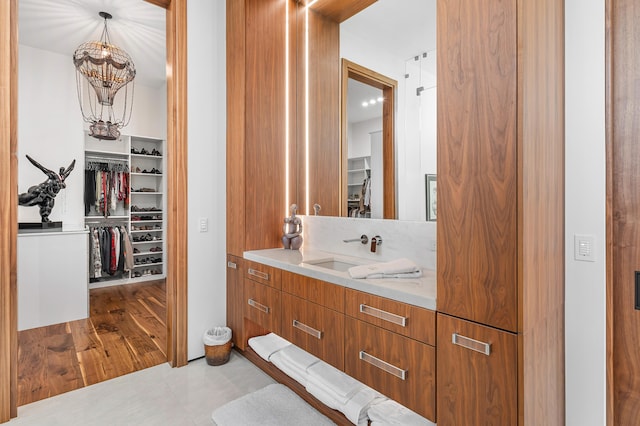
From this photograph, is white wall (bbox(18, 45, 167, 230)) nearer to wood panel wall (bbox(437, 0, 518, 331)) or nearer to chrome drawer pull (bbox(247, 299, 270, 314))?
chrome drawer pull (bbox(247, 299, 270, 314))

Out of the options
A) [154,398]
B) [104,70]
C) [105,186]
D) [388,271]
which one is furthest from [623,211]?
[105,186]

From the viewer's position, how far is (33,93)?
4488 mm

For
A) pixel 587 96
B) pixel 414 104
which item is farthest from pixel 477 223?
pixel 414 104

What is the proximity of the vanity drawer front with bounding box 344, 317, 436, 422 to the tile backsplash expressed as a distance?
0.58 meters

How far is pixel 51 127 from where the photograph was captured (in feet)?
15.1

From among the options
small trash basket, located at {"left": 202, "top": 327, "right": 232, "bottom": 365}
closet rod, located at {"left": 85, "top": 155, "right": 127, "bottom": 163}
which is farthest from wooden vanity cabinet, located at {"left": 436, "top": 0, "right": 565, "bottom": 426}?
closet rod, located at {"left": 85, "top": 155, "right": 127, "bottom": 163}

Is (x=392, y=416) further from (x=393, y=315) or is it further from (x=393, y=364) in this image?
(x=393, y=315)

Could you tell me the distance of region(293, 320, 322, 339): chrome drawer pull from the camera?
5.96 feet

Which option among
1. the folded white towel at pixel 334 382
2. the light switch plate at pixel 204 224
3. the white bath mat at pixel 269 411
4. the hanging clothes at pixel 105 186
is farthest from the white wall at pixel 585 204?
the hanging clothes at pixel 105 186

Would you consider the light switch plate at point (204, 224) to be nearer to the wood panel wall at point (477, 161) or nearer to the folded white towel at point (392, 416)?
the folded white towel at point (392, 416)

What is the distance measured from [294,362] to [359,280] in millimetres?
903

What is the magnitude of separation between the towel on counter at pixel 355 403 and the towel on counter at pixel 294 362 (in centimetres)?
16

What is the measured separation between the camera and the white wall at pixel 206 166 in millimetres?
2707

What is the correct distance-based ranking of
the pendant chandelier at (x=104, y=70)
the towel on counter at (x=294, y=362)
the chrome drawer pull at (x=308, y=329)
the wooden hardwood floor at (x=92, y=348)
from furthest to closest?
the pendant chandelier at (x=104, y=70) → the wooden hardwood floor at (x=92, y=348) → the towel on counter at (x=294, y=362) → the chrome drawer pull at (x=308, y=329)
